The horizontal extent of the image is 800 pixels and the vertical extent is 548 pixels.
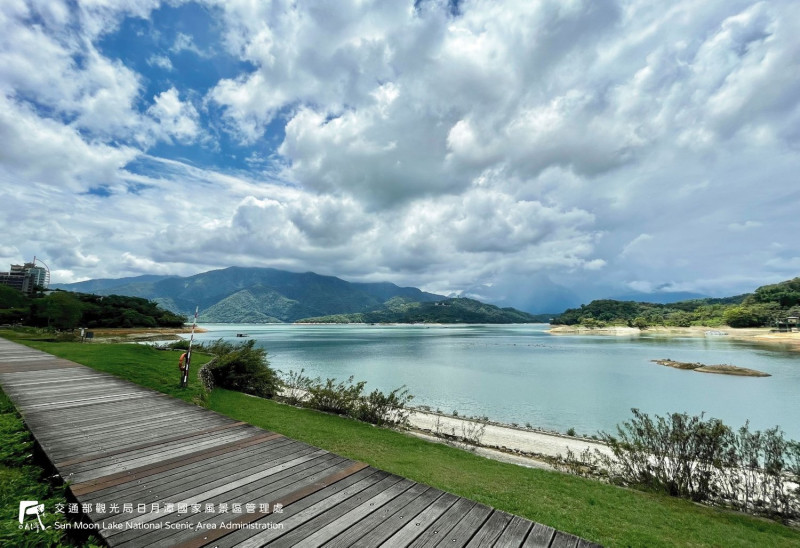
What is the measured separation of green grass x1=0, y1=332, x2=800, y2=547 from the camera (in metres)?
6.64

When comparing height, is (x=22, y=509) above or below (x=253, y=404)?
above

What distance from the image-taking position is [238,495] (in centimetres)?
430

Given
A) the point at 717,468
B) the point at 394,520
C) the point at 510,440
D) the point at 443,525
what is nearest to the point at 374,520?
the point at 394,520

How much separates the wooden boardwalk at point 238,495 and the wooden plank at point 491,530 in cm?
1

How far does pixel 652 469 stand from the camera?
9.87 m

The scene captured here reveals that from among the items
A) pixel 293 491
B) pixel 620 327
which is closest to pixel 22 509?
pixel 293 491

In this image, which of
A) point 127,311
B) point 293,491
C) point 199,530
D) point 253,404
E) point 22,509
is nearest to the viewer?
point 199,530

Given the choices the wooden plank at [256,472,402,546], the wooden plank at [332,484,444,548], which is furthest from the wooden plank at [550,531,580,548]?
the wooden plank at [256,472,402,546]

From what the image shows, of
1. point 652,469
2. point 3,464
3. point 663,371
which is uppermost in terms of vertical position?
point 3,464

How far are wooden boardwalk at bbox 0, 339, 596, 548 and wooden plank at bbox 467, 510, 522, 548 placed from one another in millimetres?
12

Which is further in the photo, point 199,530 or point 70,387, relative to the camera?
point 70,387

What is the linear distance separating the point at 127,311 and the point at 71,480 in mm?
101110

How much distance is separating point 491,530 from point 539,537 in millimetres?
458

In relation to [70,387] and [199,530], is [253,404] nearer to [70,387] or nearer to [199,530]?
[70,387]
